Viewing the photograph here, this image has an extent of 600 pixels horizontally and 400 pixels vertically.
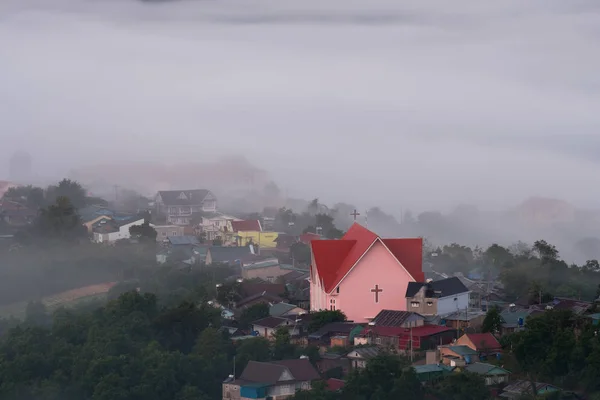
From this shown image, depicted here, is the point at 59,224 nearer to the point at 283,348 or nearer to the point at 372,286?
the point at 372,286

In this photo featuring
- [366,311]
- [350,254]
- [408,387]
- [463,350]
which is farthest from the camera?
[350,254]

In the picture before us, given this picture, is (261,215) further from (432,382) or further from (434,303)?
(432,382)

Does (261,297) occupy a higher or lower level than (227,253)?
lower

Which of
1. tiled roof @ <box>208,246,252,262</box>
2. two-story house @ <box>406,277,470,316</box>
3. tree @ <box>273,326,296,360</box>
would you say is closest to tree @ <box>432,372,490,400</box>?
tree @ <box>273,326,296,360</box>

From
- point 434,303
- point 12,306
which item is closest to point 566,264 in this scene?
point 434,303

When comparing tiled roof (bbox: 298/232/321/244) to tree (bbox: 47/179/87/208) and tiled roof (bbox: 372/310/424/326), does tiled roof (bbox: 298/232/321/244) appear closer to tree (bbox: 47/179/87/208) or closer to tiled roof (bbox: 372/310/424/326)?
tree (bbox: 47/179/87/208)

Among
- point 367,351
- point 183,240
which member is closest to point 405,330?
point 367,351
